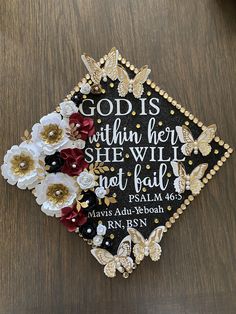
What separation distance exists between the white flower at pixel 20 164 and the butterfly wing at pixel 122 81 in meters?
0.22

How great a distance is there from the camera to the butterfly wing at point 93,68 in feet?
2.63

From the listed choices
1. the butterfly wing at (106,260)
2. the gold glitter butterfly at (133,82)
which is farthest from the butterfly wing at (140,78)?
the butterfly wing at (106,260)

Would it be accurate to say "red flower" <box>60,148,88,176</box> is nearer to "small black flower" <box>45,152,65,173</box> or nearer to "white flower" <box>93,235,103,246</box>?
"small black flower" <box>45,152,65,173</box>

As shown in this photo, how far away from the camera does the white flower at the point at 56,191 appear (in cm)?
77

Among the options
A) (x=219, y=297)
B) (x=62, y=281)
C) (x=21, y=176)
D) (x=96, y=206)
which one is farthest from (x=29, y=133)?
A: (x=219, y=297)

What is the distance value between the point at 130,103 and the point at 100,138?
0.10 meters

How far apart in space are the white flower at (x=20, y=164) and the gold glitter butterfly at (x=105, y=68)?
202mm

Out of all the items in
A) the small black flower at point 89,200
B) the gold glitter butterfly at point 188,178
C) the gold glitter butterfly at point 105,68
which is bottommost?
the small black flower at point 89,200

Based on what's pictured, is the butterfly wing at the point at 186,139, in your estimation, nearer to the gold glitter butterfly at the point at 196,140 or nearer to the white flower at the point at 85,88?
the gold glitter butterfly at the point at 196,140

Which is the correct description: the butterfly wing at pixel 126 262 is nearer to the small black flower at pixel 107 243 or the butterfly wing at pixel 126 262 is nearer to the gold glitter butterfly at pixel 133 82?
the small black flower at pixel 107 243

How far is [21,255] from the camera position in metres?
0.78

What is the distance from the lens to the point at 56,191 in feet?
2.52

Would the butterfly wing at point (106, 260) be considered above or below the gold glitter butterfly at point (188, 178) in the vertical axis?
below

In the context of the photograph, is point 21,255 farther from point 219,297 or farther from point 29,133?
point 219,297
